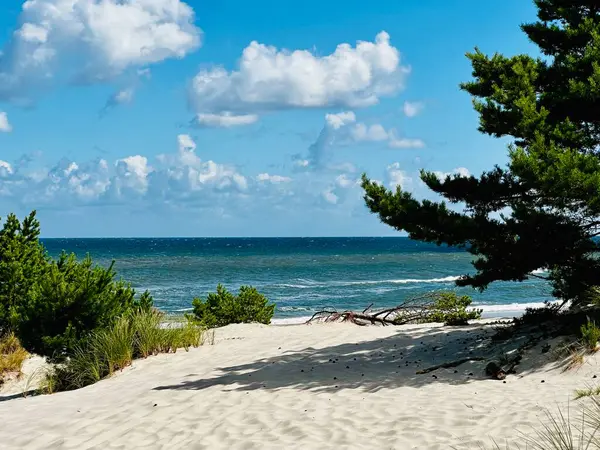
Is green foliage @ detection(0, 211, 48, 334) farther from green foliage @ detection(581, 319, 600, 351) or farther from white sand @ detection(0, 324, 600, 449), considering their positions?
green foliage @ detection(581, 319, 600, 351)

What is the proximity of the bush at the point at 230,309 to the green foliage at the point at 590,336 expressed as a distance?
→ 10823 mm

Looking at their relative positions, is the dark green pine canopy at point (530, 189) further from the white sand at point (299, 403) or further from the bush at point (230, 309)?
the bush at point (230, 309)

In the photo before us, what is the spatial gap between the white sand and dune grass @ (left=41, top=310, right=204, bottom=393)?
356mm

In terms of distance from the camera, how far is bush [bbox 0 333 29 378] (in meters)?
13.7

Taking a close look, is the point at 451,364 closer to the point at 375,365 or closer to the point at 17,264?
the point at 375,365


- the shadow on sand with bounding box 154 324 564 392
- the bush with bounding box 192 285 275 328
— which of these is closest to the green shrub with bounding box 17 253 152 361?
the shadow on sand with bounding box 154 324 564 392

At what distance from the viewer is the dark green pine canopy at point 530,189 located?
413 inches

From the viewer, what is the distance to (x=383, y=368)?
36.6 ft

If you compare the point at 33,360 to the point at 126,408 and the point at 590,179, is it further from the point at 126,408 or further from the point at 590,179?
the point at 590,179

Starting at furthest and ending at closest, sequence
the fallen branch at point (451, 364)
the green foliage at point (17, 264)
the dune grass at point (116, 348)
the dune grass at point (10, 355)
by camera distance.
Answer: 1. the green foliage at point (17, 264)
2. the dune grass at point (10, 355)
3. the dune grass at point (116, 348)
4. the fallen branch at point (451, 364)

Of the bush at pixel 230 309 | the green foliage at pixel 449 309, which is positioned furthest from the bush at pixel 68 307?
the green foliage at pixel 449 309

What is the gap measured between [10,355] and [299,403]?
27.7 ft

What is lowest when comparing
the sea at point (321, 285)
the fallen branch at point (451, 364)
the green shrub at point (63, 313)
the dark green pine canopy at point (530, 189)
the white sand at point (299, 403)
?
the sea at point (321, 285)

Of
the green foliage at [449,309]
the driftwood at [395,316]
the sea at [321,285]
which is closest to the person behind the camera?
the driftwood at [395,316]
